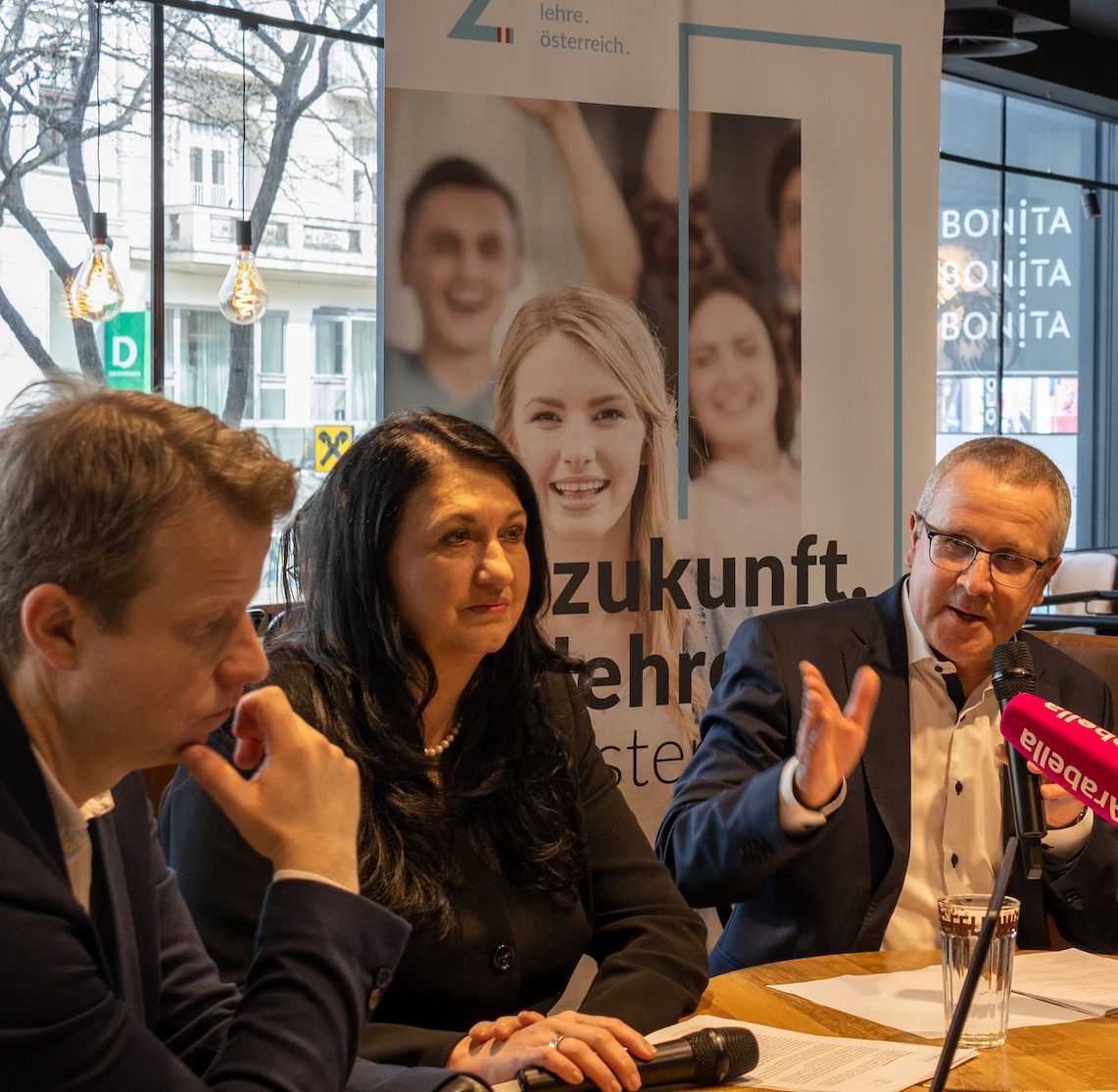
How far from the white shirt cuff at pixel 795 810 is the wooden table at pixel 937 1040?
0.60ft

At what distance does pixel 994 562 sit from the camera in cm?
238

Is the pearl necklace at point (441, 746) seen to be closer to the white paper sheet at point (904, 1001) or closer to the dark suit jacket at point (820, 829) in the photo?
the dark suit jacket at point (820, 829)

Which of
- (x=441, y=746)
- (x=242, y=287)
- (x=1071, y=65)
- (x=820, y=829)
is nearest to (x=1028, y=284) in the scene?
(x=1071, y=65)

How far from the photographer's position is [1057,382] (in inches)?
376

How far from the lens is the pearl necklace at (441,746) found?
6.68 ft

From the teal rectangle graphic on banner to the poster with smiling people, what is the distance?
67.8 inches

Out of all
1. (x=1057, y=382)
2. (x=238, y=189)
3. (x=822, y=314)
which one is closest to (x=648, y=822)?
(x=822, y=314)

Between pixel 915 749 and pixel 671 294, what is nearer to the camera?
pixel 915 749

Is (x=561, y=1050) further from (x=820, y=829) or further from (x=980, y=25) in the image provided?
(x=980, y=25)

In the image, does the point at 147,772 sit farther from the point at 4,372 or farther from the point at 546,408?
the point at 4,372

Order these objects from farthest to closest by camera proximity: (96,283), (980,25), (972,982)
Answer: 1. (980,25)
2. (96,283)
3. (972,982)

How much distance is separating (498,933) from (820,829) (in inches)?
19.9

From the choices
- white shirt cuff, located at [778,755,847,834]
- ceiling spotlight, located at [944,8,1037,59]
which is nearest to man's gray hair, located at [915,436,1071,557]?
white shirt cuff, located at [778,755,847,834]

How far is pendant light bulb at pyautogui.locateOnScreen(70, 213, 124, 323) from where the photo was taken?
15.5 feet
